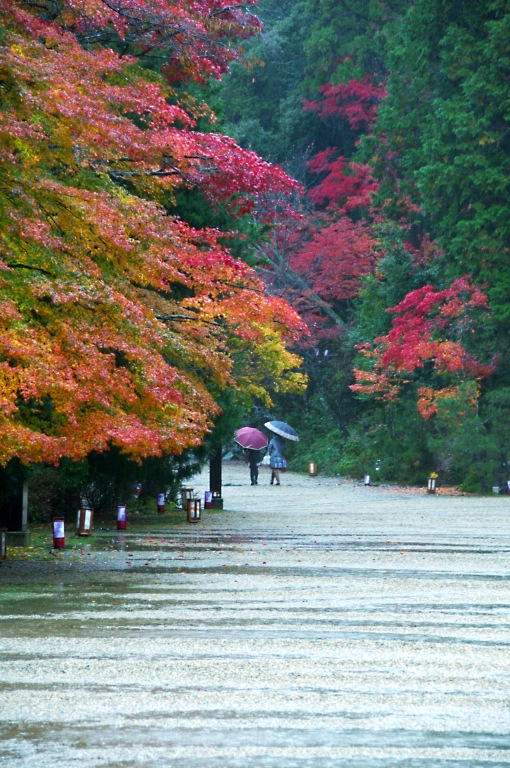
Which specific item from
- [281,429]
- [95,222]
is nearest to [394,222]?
[281,429]

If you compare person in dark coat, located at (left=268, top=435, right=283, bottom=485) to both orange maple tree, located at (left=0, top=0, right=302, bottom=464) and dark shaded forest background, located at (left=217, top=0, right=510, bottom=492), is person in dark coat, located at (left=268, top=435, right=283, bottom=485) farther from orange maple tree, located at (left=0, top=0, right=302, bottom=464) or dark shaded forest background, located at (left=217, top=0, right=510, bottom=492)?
orange maple tree, located at (left=0, top=0, right=302, bottom=464)

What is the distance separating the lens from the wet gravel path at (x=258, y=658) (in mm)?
6133

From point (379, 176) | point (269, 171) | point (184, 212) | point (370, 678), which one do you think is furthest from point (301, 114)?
point (370, 678)

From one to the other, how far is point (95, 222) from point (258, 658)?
613cm

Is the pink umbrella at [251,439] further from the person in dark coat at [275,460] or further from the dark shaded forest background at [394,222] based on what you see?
the dark shaded forest background at [394,222]

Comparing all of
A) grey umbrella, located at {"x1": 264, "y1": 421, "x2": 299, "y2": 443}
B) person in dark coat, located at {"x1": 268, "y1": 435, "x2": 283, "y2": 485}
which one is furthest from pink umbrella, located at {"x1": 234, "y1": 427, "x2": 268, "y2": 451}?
grey umbrella, located at {"x1": 264, "y1": 421, "x2": 299, "y2": 443}

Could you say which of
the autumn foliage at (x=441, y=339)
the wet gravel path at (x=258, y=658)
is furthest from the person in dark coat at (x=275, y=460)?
the wet gravel path at (x=258, y=658)

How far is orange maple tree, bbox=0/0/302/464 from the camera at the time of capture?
493 inches

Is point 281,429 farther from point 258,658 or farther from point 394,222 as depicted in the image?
point 258,658

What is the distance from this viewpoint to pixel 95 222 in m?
13.1

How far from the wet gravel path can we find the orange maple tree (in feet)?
6.12

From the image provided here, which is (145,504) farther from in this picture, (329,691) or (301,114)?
(301,114)

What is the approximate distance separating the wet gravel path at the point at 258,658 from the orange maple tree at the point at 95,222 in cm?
187

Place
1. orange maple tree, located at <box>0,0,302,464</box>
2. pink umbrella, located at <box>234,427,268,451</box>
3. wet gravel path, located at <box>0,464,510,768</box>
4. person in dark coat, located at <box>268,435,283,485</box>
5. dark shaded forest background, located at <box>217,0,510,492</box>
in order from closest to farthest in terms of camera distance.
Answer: wet gravel path, located at <box>0,464,510,768</box> < orange maple tree, located at <box>0,0,302,464</box> < dark shaded forest background, located at <box>217,0,510,492</box> < person in dark coat, located at <box>268,435,283,485</box> < pink umbrella, located at <box>234,427,268,451</box>
